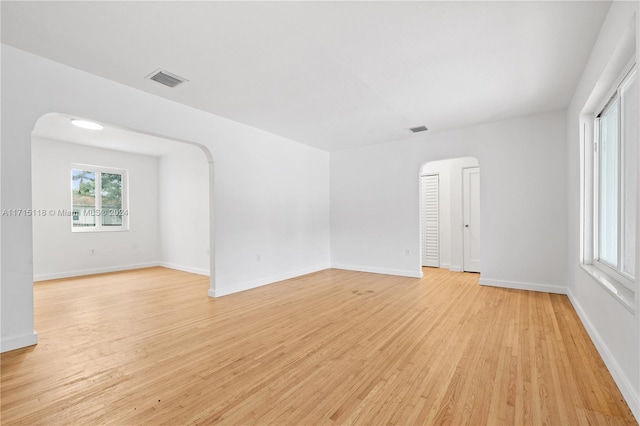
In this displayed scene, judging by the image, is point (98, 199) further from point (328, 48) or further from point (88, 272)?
point (328, 48)

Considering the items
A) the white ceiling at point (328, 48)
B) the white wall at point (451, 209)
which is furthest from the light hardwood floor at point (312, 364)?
the white ceiling at point (328, 48)

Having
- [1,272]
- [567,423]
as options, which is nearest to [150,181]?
[1,272]

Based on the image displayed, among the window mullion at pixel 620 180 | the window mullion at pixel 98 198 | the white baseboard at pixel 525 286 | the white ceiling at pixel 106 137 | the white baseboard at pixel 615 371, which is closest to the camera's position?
the white baseboard at pixel 615 371

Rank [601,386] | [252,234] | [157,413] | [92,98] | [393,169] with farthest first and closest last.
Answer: [393,169], [252,234], [92,98], [601,386], [157,413]

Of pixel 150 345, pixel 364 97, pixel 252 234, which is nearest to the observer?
pixel 150 345

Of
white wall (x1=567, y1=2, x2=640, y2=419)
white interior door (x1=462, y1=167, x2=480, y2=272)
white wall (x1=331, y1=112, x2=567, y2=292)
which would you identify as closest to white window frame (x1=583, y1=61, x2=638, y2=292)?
white wall (x1=567, y1=2, x2=640, y2=419)

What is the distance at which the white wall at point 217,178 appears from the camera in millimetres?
2744

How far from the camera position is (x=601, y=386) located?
6.71 ft

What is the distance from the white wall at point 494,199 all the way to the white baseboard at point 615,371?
5.66ft

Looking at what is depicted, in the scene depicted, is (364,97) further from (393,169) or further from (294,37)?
(393,169)

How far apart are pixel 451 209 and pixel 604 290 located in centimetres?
443

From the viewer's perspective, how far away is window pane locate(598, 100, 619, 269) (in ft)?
9.04

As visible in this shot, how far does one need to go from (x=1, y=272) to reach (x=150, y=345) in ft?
4.83

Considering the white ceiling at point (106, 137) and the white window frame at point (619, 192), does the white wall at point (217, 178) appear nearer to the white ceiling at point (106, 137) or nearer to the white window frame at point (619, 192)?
the white ceiling at point (106, 137)
